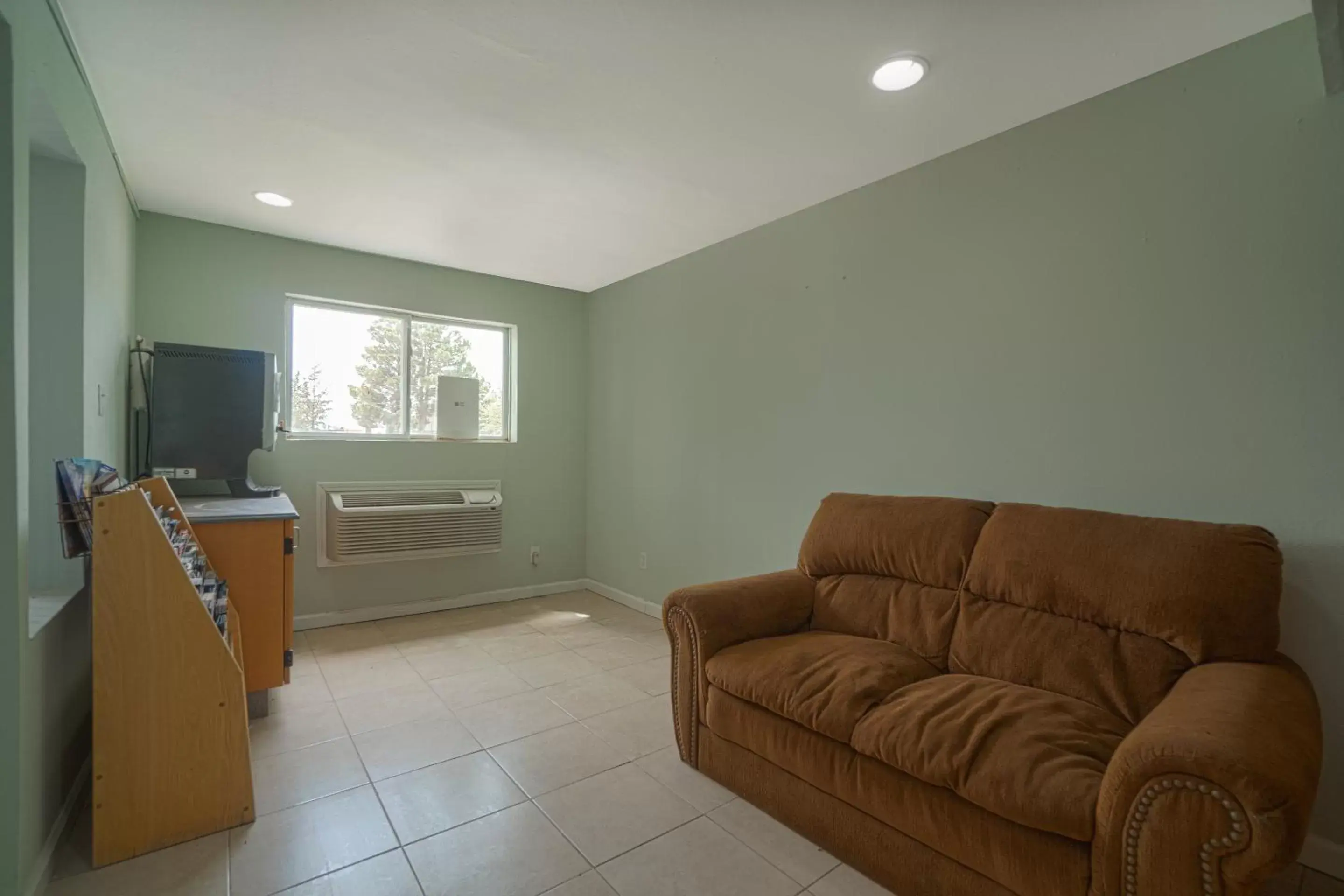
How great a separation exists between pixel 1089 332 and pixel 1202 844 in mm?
1587

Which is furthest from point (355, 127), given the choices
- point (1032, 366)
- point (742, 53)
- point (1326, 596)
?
point (1326, 596)

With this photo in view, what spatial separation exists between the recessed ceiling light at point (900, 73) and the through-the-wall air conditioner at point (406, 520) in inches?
132

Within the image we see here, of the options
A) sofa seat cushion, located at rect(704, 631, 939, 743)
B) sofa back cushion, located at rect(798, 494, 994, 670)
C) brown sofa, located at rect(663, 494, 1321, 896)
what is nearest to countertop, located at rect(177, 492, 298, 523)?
brown sofa, located at rect(663, 494, 1321, 896)

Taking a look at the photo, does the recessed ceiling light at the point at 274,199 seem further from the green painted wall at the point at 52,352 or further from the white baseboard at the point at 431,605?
the white baseboard at the point at 431,605

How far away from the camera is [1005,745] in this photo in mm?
1402

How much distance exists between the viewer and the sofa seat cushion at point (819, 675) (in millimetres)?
1691

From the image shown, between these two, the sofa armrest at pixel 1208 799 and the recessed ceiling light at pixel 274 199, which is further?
the recessed ceiling light at pixel 274 199

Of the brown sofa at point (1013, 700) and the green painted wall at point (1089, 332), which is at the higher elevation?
the green painted wall at point (1089, 332)

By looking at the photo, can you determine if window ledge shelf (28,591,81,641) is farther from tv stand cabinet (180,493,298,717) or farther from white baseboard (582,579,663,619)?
white baseboard (582,579,663,619)

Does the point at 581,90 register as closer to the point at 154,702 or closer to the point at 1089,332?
the point at 1089,332

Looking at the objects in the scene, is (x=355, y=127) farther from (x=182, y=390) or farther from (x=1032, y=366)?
(x=1032, y=366)

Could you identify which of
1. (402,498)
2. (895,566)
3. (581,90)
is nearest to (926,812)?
(895,566)

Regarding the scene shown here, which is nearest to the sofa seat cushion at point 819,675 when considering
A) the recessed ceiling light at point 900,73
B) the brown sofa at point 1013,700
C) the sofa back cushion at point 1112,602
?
the brown sofa at point 1013,700

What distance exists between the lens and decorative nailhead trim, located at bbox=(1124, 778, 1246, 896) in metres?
1.05
